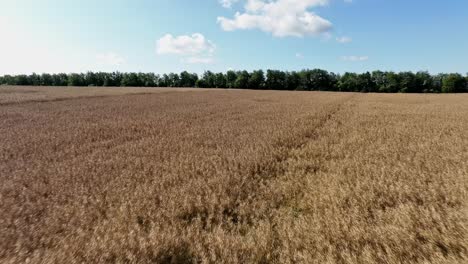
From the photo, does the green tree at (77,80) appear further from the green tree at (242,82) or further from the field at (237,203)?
the field at (237,203)

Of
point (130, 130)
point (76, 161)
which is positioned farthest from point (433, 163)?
point (130, 130)

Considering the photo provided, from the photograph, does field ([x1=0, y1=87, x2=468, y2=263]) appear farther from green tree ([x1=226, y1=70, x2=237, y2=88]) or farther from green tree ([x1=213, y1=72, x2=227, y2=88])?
green tree ([x1=213, y1=72, x2=227, y2=88])

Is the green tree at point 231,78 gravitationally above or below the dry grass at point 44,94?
above

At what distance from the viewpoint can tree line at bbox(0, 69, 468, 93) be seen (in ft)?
311

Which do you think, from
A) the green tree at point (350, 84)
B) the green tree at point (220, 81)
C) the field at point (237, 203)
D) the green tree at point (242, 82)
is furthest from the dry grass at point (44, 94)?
the green tree at point (350, 84)

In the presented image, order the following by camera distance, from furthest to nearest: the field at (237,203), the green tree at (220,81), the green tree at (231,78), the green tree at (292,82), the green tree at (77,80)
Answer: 1. the green tree at (77,80)
2. the green tree at (220,81)
3. the green tree at (231,78)
4. the green tree at (292,82)
5. the field at (237,203)

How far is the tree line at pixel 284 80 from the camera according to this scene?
94938 millimetres

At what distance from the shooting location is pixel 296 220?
14.9ft

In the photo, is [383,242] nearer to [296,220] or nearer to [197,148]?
[296,220]

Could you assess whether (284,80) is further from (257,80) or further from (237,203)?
(237,203)

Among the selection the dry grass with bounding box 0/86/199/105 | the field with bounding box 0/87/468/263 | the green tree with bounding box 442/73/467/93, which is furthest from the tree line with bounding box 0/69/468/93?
the field with bounding box 0/87/468/263

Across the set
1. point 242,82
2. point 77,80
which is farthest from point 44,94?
point 77,80

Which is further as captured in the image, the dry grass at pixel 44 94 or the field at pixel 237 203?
the dry grass at pixel 44 94

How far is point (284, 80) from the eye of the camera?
10988 cm
